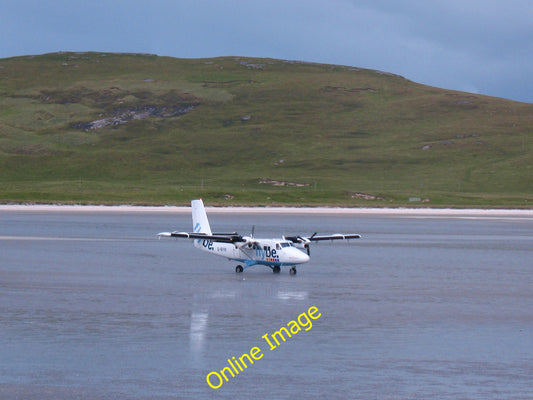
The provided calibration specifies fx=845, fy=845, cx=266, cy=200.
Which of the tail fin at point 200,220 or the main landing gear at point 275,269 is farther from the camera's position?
the tail fin at point 200,220

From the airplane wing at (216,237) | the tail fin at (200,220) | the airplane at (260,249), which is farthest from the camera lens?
the tail fin at (200,220)

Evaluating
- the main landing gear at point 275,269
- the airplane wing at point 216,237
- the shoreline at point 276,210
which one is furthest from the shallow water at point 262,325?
the shoreline at point 276,210

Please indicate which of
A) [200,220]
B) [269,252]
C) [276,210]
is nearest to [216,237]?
[269,252]

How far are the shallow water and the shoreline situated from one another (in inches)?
1986

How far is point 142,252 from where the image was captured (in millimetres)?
45656

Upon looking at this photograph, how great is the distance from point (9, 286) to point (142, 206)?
72.2 m

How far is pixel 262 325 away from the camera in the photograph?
22875 mm

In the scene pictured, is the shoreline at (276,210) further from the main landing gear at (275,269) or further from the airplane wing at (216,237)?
the airplane wing at (216,237)

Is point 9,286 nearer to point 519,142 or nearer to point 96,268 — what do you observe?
point 96,268

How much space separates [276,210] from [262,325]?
7798 cm

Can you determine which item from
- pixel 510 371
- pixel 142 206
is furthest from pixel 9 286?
pixel 142 206

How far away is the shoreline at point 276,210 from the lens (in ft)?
317

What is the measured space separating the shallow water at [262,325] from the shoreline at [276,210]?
165 feet

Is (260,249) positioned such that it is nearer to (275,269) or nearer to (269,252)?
(269,252)
